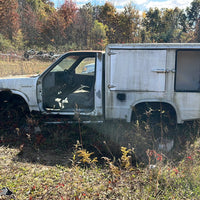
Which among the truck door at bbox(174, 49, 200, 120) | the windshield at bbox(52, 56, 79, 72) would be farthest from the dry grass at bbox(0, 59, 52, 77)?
the truck door at bbox(174, 49, 200, 120)

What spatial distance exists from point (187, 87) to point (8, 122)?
12.8ft

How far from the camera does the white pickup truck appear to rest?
4.04m

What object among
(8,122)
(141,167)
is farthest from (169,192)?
(8,122)

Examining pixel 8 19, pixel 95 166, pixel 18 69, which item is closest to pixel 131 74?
pixel 95 166

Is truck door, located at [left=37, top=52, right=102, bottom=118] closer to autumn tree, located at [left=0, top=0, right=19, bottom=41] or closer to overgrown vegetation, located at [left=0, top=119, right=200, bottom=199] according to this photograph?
overgrown vegetation, located at [left=0, top=119, right=200, bottom=199]

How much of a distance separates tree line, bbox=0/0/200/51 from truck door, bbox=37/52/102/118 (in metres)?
17.5

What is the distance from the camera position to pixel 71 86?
5.27 meters

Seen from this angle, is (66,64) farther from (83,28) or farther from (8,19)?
(8,19)

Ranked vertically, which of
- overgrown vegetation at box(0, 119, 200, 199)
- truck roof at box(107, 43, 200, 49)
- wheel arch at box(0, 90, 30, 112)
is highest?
truck roof at box(107, 43, 200, 49)

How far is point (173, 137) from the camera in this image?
14.2 ft

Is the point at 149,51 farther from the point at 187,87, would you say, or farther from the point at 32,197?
the point at 32,197

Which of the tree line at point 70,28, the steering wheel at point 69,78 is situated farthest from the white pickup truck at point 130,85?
the tree line at point 70,28

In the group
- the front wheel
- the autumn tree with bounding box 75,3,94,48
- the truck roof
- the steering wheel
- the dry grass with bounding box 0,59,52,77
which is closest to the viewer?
the truck roof

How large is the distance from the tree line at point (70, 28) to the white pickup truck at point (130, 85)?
18.1 m
